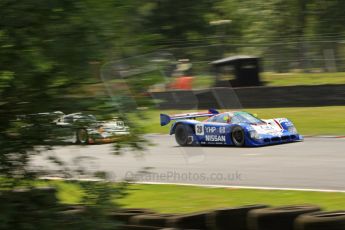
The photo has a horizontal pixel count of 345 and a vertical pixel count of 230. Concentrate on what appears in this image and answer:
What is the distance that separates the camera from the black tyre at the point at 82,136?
4886 millimetres

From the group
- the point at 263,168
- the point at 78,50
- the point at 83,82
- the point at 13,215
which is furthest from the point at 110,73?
the point at 263,168

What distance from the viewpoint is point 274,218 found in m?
4.96

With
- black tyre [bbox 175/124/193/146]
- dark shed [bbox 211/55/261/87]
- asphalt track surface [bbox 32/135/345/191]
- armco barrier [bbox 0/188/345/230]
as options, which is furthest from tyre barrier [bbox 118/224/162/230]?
dark shed [bbox 211/55/261/87]

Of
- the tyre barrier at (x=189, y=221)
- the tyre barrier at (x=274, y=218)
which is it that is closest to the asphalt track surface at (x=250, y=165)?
the tyre barrier at (x=189, y=221)

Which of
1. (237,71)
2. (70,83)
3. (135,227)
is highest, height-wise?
(70,83)

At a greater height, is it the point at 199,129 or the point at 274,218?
the point at 274,218

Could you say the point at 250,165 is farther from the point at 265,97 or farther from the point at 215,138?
the point at 265,97

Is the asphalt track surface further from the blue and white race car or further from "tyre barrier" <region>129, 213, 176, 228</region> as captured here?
"tyre barrier" <region>129, 213, 176, 228</region>

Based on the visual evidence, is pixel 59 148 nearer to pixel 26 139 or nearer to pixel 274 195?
pixel 26 139

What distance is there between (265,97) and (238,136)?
6.65 meters

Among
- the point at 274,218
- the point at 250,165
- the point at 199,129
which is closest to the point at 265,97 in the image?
the point at 199,129

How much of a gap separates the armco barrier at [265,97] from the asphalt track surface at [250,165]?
4.66 meters

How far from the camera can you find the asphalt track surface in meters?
9.48

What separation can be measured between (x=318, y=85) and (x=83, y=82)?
660 inches
